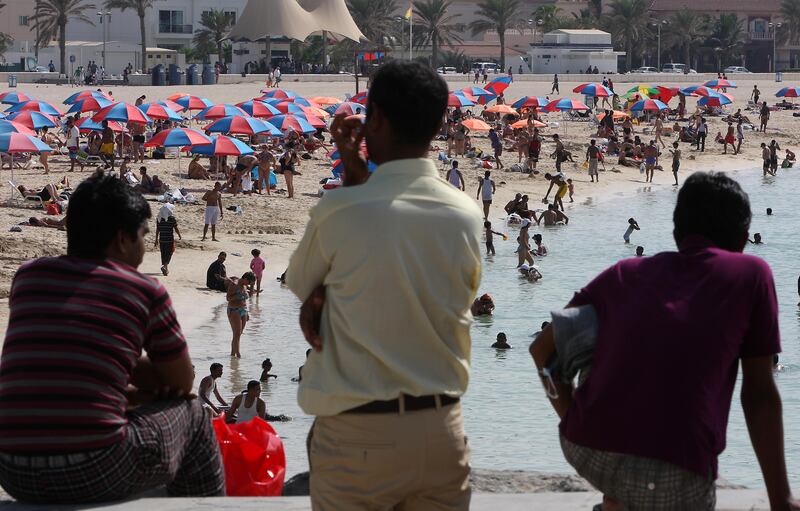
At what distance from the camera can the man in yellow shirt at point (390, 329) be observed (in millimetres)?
2555

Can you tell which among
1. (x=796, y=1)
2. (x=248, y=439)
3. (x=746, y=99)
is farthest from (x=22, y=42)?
(x=248, y=439)

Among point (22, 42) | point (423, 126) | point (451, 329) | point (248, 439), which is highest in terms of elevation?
point (22, 42)

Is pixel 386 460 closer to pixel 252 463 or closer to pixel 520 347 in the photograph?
pixel 252 463

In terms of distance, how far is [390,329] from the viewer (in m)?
2.56

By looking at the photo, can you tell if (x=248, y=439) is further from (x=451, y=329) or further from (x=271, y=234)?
(x=271, y=234)

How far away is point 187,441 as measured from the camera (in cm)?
336

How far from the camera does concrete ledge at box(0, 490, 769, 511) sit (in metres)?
3.15

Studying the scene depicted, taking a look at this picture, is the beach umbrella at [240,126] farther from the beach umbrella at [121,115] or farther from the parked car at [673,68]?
the parked car at [673,68]

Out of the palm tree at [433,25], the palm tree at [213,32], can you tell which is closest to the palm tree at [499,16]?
the palm tree at [433,25]

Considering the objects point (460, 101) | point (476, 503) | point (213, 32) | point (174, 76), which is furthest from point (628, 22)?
point (476, 503)

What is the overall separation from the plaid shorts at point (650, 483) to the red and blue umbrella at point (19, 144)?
20.8 meters

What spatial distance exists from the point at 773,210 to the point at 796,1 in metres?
62.5

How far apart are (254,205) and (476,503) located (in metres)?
21.7

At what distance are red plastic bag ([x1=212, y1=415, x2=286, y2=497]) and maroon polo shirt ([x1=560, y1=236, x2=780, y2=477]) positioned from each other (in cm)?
177
